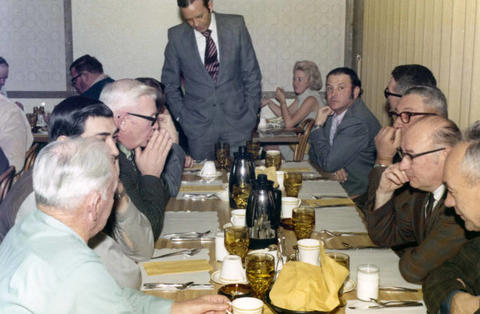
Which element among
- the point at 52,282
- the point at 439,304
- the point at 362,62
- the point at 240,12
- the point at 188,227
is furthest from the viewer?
the point at 240,12

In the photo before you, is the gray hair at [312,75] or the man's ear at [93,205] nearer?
the man's ear at [93,205]

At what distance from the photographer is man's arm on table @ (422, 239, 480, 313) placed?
1.66 metres

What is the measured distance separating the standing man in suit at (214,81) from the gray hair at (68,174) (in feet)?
11.4

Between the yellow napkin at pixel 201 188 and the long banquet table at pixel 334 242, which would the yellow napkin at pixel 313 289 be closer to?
the long banquet table at pixel 334 242

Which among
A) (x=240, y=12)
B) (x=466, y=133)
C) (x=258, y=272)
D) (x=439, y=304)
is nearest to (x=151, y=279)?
(x=258, y=272)

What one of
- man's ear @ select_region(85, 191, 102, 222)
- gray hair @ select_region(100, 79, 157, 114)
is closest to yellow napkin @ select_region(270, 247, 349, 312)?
man's ear @ select_region(85, 191, 102, 222)

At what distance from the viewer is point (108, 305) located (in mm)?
1240

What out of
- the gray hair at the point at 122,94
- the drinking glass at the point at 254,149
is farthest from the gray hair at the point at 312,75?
the gray hair at the point at 122,94

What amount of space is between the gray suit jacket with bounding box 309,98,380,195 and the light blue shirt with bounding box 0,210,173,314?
112 inches

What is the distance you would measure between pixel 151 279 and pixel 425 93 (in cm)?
180

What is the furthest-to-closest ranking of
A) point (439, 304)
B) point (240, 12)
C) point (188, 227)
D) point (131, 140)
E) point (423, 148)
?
point (240, 12), point (131, 140), point (188, 227), point (423, 148), point (439, 304)

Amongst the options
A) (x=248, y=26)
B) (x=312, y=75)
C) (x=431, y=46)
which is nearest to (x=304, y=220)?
(x=431, y=46)

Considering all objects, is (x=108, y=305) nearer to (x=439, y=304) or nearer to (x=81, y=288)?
(x=81, y=288)

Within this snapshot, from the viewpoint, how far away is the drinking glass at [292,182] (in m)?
2.90
